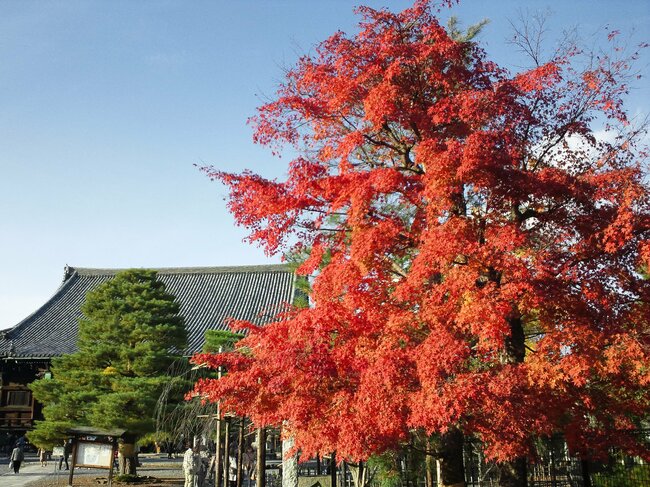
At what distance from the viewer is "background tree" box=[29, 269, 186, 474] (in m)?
19.7

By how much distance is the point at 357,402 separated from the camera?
27.6 feet

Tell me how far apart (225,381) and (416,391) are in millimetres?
2920

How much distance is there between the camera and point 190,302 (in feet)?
131

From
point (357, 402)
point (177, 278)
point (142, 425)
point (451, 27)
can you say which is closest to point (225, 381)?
point (357, 402)

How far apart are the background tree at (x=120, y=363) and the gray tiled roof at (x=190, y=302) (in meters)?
11.2

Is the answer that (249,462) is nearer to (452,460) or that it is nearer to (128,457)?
(128,457)

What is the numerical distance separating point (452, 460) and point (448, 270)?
3.29m

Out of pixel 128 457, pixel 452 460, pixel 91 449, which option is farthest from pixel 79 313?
pixel 452 460

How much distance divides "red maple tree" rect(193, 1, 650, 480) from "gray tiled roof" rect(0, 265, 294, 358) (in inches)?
931

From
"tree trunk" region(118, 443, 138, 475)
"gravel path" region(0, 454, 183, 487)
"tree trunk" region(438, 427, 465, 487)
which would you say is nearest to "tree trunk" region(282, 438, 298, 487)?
"tree trunk" region(438, 427, 465, 487)

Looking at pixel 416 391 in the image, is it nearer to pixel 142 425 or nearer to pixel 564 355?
pixel 564 355

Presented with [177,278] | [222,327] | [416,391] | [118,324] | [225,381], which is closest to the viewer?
[416,391]

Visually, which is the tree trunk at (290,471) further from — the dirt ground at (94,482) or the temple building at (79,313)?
the temple building at (79,313)

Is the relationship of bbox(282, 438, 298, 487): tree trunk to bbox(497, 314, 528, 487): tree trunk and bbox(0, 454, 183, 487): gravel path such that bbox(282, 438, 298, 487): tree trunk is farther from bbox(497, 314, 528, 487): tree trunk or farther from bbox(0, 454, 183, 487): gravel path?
bbox(0, 454, 183, 487): gravel path
